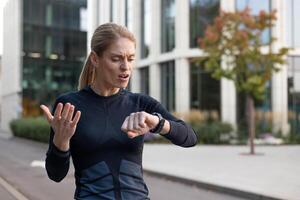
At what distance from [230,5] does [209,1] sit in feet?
4.45

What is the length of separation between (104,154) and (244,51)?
710 inches

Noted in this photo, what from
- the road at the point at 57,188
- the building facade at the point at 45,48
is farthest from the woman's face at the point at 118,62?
the building facade at the point at 45,48

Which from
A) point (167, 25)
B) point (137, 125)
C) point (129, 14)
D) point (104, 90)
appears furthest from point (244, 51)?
point (129, 14)

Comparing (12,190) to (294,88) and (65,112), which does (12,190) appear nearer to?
(65,112)

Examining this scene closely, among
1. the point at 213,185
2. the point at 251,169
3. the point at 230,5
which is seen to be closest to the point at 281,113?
the point at 230,5

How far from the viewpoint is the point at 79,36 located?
55.7m

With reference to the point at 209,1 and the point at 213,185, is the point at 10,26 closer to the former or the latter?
the point at 209,1

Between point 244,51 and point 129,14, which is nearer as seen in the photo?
point 244,51

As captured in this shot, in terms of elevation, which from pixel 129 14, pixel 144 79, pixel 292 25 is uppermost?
pixel 129 14

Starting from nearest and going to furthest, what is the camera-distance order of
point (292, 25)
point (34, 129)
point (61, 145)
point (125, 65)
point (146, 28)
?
point (61, 145), point (125, 65), point (292, 25), point (34, 129), point (146, 28)

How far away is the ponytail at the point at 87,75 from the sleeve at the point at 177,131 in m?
0.29

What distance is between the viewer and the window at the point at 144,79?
122ft

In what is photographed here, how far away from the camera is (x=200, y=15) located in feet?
106

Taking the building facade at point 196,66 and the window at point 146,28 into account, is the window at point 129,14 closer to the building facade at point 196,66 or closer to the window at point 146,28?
the window at point 146,28
